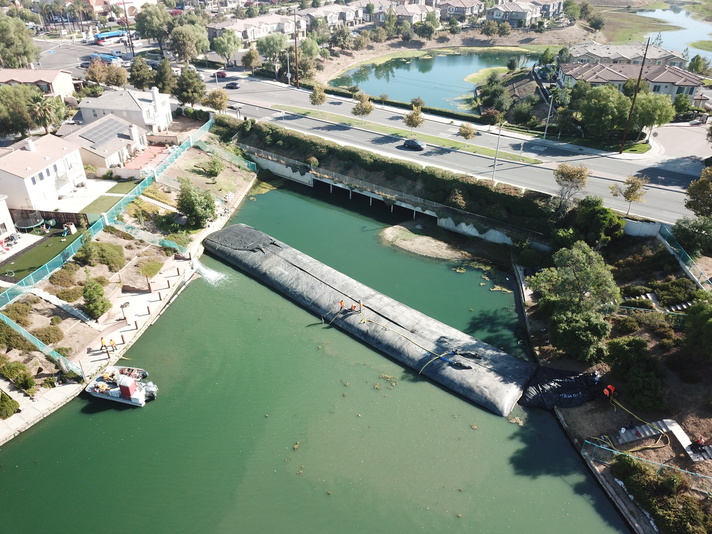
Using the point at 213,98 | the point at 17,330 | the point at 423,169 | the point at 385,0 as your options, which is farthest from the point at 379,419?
the point at 385,0

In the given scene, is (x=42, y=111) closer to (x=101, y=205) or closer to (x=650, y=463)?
(x=101, y=205)

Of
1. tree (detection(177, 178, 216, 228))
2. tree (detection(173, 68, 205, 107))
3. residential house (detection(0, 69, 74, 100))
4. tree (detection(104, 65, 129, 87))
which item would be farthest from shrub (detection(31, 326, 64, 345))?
tree (detection(104, 65, 129, 87))

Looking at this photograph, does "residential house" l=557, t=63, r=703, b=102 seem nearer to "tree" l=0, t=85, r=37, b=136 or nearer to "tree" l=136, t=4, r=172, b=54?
"tree" l=0, t=85, r=37, b=136

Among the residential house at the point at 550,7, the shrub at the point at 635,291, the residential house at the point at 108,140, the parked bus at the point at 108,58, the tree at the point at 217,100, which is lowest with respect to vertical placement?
the shrub at the point at 635,291

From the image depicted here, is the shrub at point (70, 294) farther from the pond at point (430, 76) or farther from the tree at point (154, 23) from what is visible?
the tree at point (154, 23)

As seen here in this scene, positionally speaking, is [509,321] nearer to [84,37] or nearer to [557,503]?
[557,503]

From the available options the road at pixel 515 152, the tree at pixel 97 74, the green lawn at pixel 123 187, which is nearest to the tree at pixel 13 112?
the green lawn at pixel 123 187

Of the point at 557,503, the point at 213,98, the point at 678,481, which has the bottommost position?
the point at 557,503
